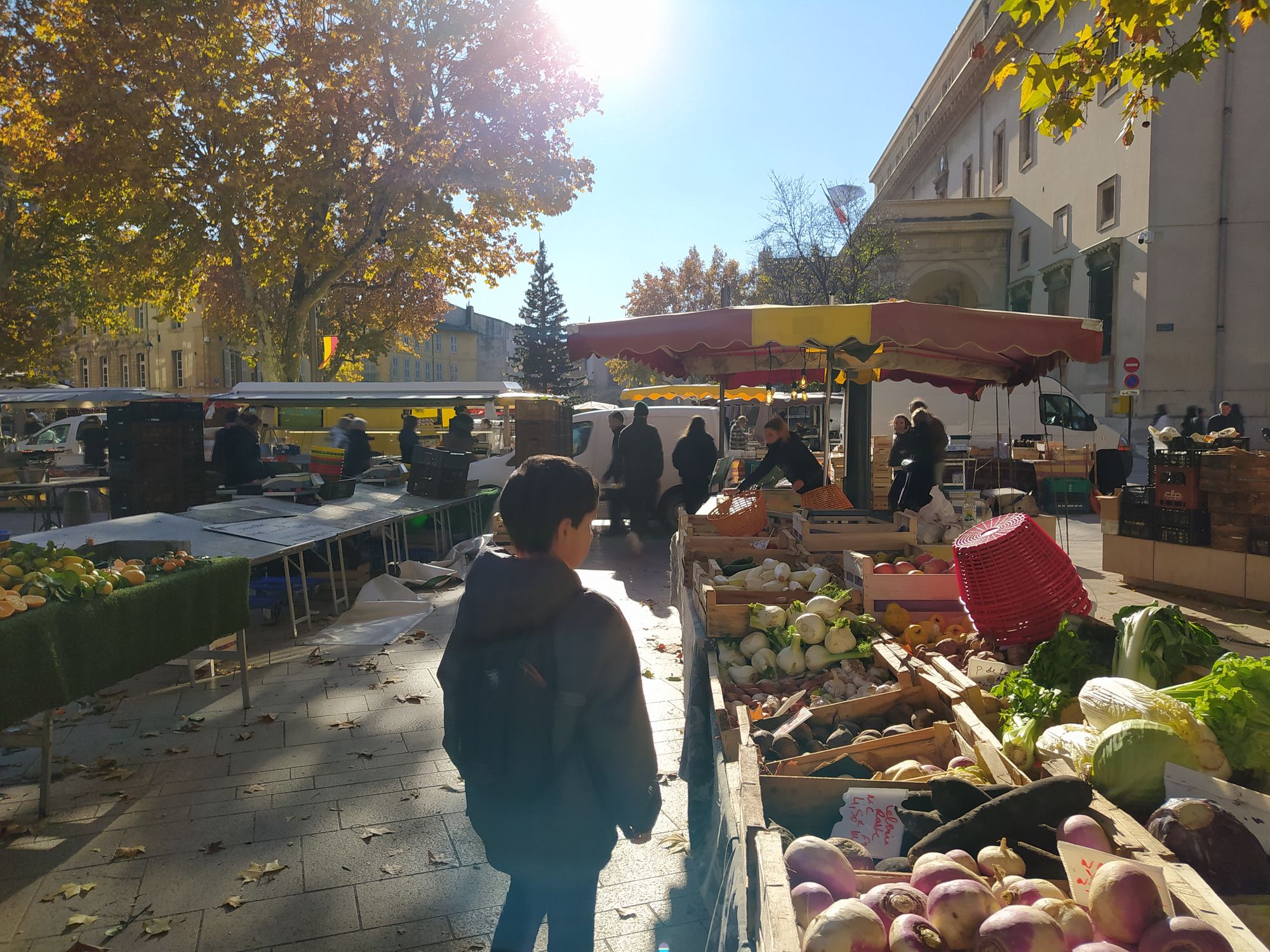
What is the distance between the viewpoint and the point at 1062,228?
29.4 meters

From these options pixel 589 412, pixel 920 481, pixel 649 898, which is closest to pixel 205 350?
pixel 589 412

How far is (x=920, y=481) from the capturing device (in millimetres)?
8820

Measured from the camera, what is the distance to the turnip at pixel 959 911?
1897 mm

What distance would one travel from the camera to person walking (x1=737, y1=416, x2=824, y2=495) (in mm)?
8906

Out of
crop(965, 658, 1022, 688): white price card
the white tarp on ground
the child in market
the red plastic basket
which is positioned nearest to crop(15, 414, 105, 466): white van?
the white tarp on ground

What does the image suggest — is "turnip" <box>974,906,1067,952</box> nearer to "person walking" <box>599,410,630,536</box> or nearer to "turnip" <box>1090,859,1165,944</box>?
"turnip" <box>1090,859,1165,944</box>

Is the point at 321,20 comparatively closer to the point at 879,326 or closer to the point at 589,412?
the point at 589,412

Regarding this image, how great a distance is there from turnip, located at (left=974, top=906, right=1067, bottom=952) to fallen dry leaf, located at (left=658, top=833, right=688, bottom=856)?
7.57ft

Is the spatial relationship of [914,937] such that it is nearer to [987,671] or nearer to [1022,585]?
[987,671]

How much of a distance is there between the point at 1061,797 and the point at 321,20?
837 inches

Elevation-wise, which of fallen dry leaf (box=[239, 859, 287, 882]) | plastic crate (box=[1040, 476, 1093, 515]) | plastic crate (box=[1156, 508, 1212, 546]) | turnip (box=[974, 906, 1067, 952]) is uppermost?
turnip (box=[974, 906, 1067, 952])

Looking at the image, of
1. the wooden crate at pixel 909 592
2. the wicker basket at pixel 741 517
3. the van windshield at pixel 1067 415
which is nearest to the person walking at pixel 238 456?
the wicker basket at pixel 741 517

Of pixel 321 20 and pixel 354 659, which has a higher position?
pixel 321 20

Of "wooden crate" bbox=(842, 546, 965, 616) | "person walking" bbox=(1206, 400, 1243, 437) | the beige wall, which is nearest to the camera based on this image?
"wooden crate" bbox=(842, 546, 965, 616)
